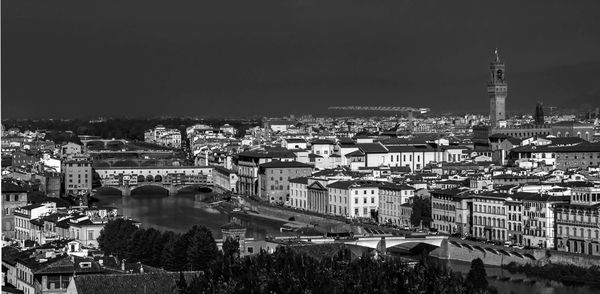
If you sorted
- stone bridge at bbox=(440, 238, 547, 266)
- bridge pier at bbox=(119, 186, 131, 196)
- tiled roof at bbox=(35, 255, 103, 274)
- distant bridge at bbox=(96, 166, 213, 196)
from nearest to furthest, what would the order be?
tiled roof at bbox=(35, 255, 103, 274) < stone bridge at bbox=(440, 238, 547, 266) < bridge pier at bbox=(119, 186, 131, 196) < distant bridge at bbox=(96, 166, 213, 196)

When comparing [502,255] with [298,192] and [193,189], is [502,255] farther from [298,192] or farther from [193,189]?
[193,189]

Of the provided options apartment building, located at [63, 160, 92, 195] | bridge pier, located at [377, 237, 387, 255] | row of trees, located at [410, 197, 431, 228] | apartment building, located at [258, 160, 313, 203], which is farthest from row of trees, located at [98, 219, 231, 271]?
apartment building, located at [63, 160, 92, 195]

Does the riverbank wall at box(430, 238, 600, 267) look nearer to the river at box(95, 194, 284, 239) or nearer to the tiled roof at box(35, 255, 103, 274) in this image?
the river at box(95, 194, 284, 239)

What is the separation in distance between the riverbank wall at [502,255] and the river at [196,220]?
29 centimetres

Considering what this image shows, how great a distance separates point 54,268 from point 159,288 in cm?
117

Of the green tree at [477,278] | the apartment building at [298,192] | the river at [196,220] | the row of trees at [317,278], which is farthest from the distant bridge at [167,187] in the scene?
the row of trees at [317,278]

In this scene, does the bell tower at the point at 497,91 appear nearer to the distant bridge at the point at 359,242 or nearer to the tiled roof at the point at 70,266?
the distant bridge at the point at 359,242

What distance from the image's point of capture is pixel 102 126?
262 ft

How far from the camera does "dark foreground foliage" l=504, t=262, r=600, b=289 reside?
1534 cm

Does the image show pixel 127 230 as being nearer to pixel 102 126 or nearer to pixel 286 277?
pixel 286 277

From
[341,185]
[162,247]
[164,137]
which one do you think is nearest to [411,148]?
[341,185]

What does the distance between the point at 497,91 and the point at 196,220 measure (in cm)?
1966

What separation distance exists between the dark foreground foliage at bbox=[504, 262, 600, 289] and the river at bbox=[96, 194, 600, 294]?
18cm

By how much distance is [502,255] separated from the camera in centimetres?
1723
